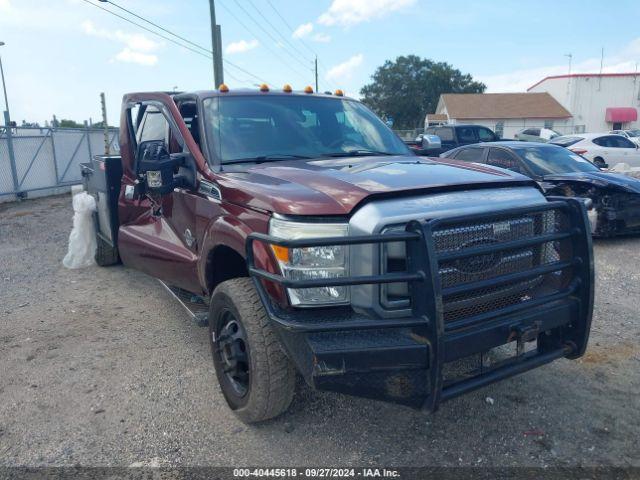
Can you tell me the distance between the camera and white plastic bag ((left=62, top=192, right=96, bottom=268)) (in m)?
6.89

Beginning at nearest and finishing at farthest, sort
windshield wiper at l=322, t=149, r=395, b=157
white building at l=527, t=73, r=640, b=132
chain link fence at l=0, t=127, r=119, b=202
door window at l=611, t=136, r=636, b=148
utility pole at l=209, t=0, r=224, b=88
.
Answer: windshield wiper at l=322, t=149, r=395, b=157 < chain link fence at l=0, t=127, r=119, b=202 < door window at l=611, t=136, r=636, b=148 < utility pole at l=209, t=0, r=224, b=88 < white building at l=527, t=73, r=640, b=132

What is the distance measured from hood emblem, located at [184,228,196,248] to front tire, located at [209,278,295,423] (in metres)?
0.75

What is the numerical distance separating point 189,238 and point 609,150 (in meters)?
16.8

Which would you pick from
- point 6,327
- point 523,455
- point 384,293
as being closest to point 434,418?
point 523,455

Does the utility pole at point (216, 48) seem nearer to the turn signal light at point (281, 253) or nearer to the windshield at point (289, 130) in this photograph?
the windshield at point (289, 130)

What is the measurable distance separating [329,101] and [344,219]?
2.25 m

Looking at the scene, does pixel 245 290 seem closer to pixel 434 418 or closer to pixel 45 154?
pixel 434 418

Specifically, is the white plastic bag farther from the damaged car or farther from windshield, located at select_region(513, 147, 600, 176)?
windshield, located at select_region(513, 147, 600, 176)

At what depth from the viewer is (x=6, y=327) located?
5.11 metres

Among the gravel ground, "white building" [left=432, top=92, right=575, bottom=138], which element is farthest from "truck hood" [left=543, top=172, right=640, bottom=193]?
"white building" [left=432, top=92, right=575, bottom=138]

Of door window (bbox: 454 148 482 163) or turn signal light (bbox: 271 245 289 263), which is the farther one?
door window (bbox: 454 148 482 163)

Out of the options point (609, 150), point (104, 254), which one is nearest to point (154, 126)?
point (104, 254)

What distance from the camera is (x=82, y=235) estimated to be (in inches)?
283

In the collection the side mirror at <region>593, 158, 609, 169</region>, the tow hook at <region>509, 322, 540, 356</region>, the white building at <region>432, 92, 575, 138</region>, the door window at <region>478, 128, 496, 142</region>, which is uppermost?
the white building at <region>432, 92, 575, 138</region>
